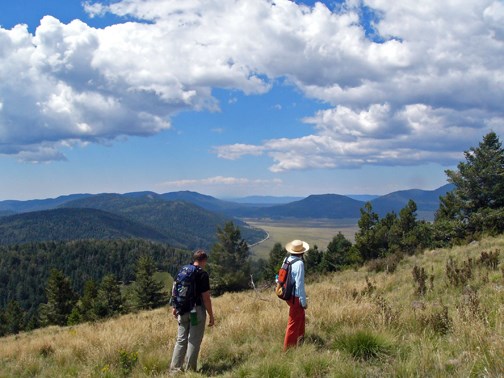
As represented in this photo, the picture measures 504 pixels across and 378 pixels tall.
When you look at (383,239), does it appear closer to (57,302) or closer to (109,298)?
(109,298)

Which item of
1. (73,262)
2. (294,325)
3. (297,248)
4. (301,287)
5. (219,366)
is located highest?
(297,248)

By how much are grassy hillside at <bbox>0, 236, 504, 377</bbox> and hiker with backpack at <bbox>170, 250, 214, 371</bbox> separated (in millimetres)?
288

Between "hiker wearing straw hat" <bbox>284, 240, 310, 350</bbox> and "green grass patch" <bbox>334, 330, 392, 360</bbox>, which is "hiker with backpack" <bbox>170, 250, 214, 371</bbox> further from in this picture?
"green grass patch" <bbox>334, 330, 392, 360</bbox>

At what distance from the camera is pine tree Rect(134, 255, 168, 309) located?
159ft

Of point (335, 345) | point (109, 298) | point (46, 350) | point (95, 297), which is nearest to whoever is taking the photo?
point (335, 345)

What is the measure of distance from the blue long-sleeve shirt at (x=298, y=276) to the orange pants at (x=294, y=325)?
13 centimetres

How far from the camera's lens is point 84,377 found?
5848 mm

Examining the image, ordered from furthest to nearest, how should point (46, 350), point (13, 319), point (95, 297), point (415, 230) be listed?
point (13, 319) < point (95, 297) < point (415, 230) < point (46, 350)

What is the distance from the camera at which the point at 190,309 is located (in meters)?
5.96

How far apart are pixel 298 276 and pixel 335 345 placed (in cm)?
107

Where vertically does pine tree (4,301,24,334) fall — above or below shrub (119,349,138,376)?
below

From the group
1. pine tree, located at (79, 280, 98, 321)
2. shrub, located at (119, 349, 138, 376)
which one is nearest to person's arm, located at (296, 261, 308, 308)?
shrub, located at (119, 349, 138, 376)

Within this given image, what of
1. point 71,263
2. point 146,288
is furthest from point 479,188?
point 71,263

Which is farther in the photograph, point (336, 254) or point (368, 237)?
point (336, 254)
